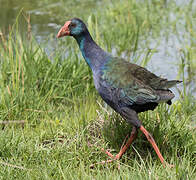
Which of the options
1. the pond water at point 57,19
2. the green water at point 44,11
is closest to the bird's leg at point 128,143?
the pond water at point 57,19

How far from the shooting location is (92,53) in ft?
10.9

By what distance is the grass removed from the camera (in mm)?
2795

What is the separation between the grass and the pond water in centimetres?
37

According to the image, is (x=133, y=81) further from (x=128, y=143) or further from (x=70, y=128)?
(x=70, y=128)

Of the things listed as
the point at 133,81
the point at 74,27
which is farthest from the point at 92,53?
the point at 133,81

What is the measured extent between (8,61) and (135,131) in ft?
5.96

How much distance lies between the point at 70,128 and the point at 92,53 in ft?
2.17

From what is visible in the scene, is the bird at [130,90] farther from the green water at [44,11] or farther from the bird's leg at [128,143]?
the green water at [44,11]

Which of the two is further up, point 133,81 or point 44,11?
point 44,11

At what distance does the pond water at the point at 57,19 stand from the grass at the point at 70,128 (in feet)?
1.22

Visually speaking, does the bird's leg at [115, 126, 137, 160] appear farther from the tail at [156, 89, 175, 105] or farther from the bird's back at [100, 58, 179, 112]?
the tail at [156, 89, 175, 105]

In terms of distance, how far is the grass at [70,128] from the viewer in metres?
2.79

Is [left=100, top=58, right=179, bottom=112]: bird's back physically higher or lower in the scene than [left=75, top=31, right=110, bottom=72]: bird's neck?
lower

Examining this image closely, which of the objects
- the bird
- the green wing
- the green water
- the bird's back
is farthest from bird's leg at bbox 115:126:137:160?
the green water
